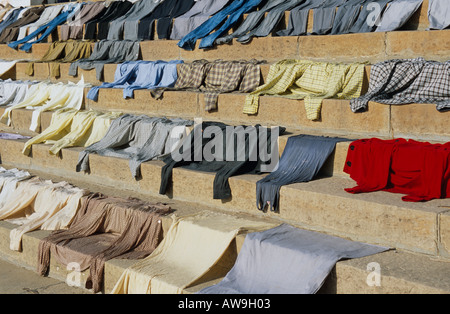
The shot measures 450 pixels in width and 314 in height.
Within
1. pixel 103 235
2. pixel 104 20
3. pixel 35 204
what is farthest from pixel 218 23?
pixel 103 235

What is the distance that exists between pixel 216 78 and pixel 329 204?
324cm

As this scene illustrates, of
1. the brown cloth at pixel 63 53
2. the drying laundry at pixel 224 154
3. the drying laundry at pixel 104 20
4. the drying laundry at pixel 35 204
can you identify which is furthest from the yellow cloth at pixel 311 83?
the drying laundry at pixel 104 20

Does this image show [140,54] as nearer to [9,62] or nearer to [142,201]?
[9,62]

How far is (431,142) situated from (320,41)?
221cm

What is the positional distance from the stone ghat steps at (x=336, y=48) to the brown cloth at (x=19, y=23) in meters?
4.47

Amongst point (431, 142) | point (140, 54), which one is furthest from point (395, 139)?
point (140, 54)

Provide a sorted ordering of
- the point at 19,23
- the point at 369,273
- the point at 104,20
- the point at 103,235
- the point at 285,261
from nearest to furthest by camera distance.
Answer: the point at 369,273, the point at 285,261, the point at 103,235, the point at 104,20, the point at 19,23

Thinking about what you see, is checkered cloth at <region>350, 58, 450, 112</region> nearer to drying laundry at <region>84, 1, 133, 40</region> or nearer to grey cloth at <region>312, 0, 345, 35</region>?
grey cloth at <region>312, 0, 345, 35</region>

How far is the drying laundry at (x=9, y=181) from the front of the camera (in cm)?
657

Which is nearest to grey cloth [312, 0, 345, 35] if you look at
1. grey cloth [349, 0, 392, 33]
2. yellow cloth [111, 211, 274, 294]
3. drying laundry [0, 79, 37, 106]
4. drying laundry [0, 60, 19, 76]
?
grey cloth [349, 0, 392, 33]

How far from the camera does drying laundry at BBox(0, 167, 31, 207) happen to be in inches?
259

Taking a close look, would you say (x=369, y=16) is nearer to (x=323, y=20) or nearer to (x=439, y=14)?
(x=323, y=20)

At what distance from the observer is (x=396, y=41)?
6246mm

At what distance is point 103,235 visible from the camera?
5500 millimetres
